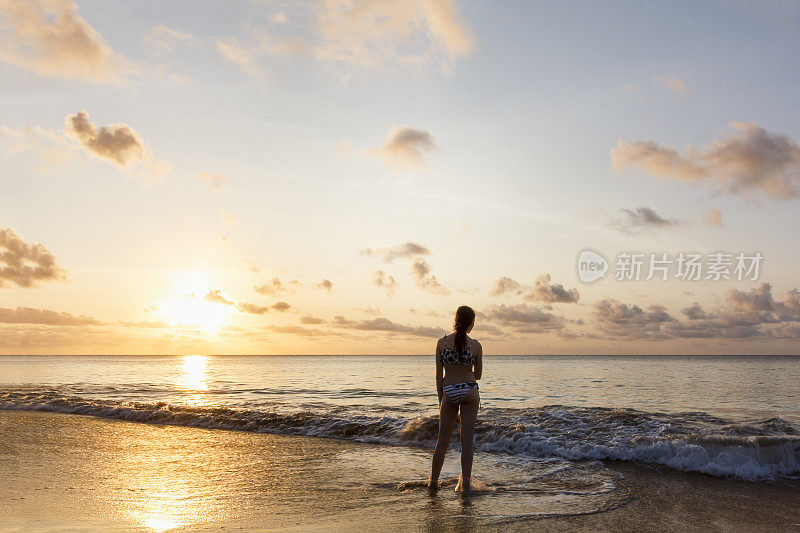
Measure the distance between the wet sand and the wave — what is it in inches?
32.0

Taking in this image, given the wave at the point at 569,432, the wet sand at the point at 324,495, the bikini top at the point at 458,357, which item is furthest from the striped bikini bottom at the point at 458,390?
the wave at the point at 569,432

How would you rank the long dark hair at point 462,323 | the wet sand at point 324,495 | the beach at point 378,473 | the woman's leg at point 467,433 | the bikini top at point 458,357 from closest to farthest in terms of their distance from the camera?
1. the wet sand at point 324,495
2. the beach at point 378,473
3. the long dark hair at point 462,323
4. the bikini top at point 458,357
5. the woman's leg at point 467,433

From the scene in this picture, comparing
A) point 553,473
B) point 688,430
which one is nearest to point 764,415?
point 688,430

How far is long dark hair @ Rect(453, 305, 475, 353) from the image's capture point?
23.6 ft

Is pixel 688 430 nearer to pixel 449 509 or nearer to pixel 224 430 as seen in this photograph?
pixel 449 509

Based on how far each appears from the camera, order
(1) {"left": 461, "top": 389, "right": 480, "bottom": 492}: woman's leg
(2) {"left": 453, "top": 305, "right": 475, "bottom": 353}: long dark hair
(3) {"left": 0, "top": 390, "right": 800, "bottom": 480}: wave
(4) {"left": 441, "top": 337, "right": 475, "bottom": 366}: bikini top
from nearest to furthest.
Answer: (2) {"left": 453, "top": 305, "right": 475, "bottom": 353}: long dark hair, (4) {"left": 441, "top": 337, "right": 475, "bottom": 366}: bikini top, (1) {"left": 461, "top": 389, "right": 480, "bottom": 492}: woman's leg, (3) {"left": 0, "top": 390, "right": 800, "bottom": 480}: wave

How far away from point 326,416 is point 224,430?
310 cm

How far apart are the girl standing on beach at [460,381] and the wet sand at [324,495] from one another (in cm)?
A: 63

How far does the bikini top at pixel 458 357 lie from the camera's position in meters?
7.34

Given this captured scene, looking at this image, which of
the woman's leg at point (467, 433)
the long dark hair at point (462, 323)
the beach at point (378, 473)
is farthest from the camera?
the woman's leg at point (467, 433)

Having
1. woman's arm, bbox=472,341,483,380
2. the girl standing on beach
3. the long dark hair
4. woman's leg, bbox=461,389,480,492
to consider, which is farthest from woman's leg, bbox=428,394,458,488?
the long dark hair

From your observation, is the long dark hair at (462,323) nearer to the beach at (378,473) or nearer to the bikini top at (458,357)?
the bikini top at (458,357)

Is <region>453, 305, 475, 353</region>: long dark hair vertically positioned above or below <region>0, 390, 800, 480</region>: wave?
above

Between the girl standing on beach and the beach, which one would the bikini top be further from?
the beach
